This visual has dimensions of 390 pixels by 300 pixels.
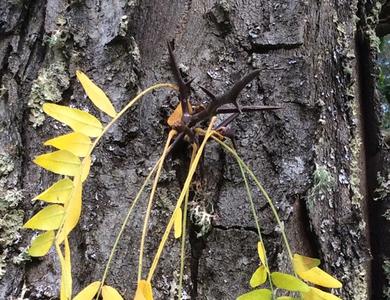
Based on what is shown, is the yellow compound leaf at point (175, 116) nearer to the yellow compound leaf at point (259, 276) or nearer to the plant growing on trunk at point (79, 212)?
the plant growing on trunk at point (79, 212)

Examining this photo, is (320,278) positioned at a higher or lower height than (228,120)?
lower

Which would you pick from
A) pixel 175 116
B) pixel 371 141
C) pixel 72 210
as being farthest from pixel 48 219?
pixel 371 141

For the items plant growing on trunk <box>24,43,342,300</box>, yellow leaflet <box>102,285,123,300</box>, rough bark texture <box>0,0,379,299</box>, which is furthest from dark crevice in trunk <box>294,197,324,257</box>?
Answer: yellow leaflet <box>102,285,123,300</box>

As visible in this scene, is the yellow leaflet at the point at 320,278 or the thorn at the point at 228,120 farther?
the thorn at the point at 228,120

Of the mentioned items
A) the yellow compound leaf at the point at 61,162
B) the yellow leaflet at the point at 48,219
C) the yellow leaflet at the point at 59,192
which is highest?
the yellow compound leaf at the point at 61,162

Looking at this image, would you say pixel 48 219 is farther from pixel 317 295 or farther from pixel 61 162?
pixel 317 295

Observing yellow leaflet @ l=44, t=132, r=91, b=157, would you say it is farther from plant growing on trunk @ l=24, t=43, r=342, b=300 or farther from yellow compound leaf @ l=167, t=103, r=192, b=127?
yellow compound leaf @ l=167, t=103, r=192, b=127

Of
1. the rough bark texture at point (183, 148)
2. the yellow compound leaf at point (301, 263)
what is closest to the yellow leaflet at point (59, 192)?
the rough bark texture at point (183, 148)
